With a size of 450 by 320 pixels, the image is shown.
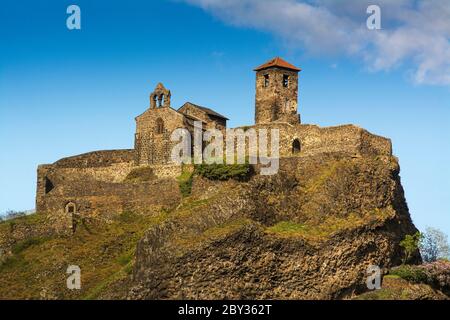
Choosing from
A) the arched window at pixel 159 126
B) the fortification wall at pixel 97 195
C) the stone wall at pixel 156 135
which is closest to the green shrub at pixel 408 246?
the fortification wall at pixel 97 195

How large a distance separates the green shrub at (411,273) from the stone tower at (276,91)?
86.5 ft

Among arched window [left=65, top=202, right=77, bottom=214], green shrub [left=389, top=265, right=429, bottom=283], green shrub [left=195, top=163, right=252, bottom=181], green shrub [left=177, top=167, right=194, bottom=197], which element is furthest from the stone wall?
green shrub [left=389, top=265, right=429, bottom=283]

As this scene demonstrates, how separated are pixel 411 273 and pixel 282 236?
9.86 m

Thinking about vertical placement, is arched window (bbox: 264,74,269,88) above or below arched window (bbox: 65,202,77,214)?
above

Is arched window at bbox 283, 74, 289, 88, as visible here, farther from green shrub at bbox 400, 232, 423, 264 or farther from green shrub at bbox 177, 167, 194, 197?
green shrub at bbox 400, 232, 423, 264

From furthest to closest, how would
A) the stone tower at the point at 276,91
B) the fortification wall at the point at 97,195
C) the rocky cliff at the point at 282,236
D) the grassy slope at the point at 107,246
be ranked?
1. the stone tower at the point at 276,91
2. the fortification wall at the point at 97,195
3. the grassy slope at the point at 107,246
4. the rocky cliff at the point at 282,236

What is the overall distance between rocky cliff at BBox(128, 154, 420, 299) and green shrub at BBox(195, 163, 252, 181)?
27.4 inches

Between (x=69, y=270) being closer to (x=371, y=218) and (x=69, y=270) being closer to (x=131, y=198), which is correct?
(x=131, y=198)

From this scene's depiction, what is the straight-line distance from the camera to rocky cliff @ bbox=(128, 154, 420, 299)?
6431 centimetres

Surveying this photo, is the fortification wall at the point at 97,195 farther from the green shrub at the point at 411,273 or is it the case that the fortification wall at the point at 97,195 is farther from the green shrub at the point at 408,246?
the green shrub at the point at 411,273

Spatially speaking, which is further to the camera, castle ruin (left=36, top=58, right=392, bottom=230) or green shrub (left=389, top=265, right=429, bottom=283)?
castle ruin (left=36, top=58, right=392, bottom=230)

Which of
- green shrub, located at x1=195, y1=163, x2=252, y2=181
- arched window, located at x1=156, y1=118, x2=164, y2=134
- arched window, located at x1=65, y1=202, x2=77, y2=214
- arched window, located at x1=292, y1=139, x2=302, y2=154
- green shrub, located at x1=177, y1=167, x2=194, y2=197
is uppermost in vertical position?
arched window, located at x1=156, y1=118, x2=164, y2=134

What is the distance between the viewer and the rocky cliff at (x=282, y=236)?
64.3m

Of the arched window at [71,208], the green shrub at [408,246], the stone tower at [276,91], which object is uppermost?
the stone tower at [276,91]
